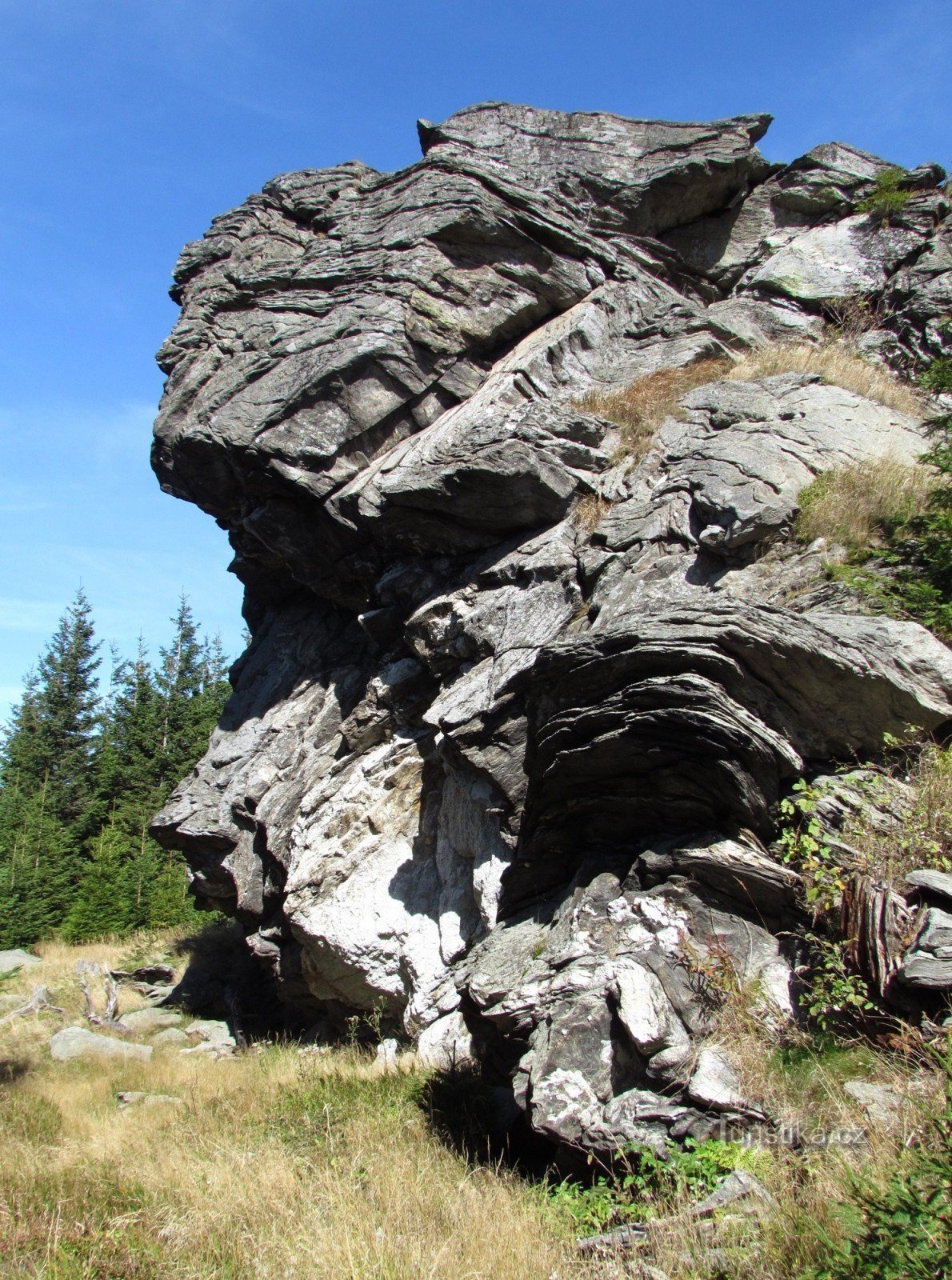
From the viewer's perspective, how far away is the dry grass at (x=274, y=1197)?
4953 mm

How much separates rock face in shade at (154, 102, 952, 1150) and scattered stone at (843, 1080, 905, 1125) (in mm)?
709

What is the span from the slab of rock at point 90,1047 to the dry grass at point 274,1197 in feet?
20.4

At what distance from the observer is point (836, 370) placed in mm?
13359

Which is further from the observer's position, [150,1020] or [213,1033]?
[150,1020]

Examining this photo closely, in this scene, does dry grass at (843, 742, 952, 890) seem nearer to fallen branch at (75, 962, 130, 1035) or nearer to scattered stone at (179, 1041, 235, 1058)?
scattered stone at (179, 1041, 235, 1058)

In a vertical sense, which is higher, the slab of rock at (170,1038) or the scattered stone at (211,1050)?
the scattered stone at (211,1050)

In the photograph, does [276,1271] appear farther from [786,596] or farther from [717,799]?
[786,596]

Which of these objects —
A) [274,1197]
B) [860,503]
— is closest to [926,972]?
[274,1197]

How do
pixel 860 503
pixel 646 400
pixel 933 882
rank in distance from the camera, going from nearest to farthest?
pixel 933 882 → pixel 860 503 → pixel 646 400

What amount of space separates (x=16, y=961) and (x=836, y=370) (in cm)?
2783

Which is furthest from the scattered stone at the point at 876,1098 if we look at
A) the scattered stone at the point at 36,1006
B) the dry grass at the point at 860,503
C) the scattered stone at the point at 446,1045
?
the scattered stone at the point at 36,1006

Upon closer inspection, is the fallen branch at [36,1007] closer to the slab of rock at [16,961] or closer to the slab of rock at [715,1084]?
the slab of rock at [16,961]

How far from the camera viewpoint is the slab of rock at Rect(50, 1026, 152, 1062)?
16.0m

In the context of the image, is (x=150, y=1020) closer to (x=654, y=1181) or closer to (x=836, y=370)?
(x=654, y=1181)
